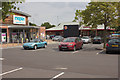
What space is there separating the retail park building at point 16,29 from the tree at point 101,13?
46.1 feet

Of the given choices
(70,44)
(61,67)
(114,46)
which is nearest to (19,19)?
(70,44)

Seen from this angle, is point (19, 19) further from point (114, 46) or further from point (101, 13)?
point (114, 46)

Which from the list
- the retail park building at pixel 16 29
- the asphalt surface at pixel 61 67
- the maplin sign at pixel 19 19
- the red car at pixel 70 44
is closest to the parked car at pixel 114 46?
the asphalt surface at pixel 61 67

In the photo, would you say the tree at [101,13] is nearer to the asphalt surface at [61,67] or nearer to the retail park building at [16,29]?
the asphalt surface at [61,67]

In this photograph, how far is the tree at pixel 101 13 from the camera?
17625mm

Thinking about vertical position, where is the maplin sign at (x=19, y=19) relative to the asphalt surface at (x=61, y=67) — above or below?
above

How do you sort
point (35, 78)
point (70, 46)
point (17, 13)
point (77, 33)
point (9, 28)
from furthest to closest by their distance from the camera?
point (77, 33)
point (17, 13)
point (9, 28)
point (70, 46)
point (35, 78)

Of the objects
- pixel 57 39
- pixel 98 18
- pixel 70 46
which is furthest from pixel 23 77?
pixel 57 39

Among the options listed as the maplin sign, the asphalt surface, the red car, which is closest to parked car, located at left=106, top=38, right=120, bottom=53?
the asphalt surface

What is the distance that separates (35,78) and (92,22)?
535 inches

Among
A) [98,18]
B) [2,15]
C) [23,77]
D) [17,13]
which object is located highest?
[17,13]

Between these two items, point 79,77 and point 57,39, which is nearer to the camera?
point 79,77

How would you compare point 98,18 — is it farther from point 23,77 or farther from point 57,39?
point 57,39

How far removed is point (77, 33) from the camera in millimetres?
64062
